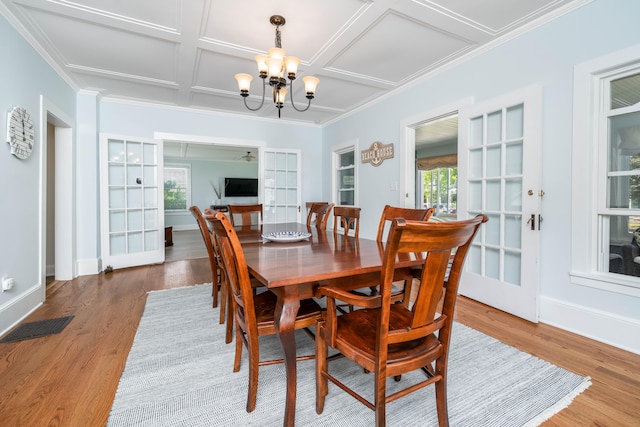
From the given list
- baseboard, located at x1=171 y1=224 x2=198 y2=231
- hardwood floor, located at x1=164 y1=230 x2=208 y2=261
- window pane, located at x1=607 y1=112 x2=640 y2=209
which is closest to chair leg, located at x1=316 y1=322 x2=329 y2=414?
window pane, located at x1=607 y1=112 x2=640 y2=209

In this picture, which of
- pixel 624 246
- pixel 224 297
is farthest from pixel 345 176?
pixel 624 246

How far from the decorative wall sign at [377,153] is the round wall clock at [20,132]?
12.5ft

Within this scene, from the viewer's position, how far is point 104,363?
1789mm

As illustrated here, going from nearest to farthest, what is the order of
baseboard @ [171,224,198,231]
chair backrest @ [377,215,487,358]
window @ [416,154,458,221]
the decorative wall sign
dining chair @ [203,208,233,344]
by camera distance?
chair backrest @ [377,215,487,358] → dining chair @ [203,208,233,344] → the decorative wall sign → window @ [416,154,458,221] → baseboard @ [171,224,198,231]

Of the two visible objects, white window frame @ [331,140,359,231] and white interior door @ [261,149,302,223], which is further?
white interior door @ [261,149,302,223]

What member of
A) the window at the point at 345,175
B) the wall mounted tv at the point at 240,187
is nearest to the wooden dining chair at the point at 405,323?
the window at the point at 345,175

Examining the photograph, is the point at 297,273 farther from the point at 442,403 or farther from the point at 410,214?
the point at 410,214

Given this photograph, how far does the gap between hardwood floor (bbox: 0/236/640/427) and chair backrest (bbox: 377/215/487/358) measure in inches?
32.4

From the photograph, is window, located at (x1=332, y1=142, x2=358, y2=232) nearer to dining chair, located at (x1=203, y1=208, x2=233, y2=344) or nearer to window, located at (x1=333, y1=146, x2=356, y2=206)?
window, located at (x1=333, y1=146, x2=356, y2=206)

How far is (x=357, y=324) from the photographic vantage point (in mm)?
1319

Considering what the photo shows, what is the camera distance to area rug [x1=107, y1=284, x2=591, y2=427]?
4.33ft

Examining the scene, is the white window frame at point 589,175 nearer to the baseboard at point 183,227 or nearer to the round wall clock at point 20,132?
the round wall clock at point 20,132

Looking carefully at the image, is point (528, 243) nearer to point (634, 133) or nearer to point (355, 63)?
point (634, 133)

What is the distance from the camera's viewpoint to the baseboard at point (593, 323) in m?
1.91
